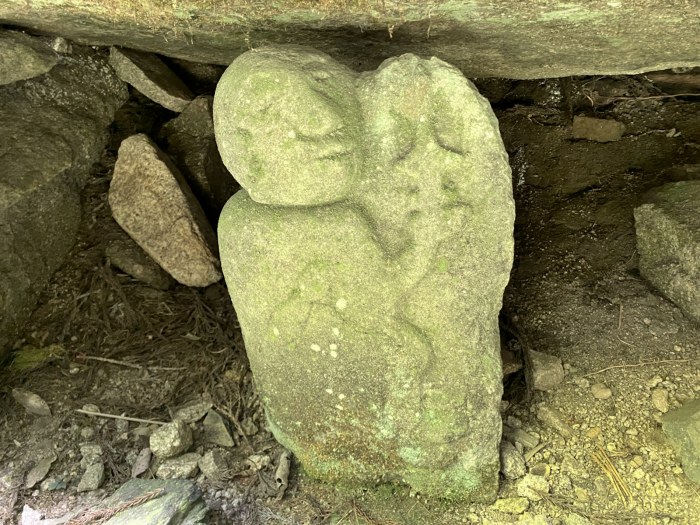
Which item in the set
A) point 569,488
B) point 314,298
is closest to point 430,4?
point 314,298

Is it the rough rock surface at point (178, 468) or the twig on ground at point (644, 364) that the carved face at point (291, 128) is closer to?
the rough rock surface at point (178, 468)

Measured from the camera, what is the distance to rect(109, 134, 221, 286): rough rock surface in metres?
2.44

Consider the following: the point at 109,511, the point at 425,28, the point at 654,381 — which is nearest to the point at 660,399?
the point at 654,381

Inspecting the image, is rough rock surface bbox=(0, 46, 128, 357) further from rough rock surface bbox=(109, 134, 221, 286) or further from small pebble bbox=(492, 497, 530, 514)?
small pebble bbox=(492, 497, 530, 514)

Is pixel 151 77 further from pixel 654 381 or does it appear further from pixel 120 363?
pixel 654 381

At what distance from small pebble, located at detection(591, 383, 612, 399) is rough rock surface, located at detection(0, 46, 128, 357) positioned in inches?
83.3

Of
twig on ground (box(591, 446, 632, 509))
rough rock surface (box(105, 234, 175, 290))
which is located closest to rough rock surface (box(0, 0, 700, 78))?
rough rock surface (box(105, 234, 175, 290))

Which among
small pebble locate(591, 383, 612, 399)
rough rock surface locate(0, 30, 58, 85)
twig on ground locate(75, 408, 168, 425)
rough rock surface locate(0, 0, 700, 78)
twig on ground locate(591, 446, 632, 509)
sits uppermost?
rough rock surface locate(0, 0, 700, 78)

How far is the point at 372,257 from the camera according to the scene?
67.3 inches

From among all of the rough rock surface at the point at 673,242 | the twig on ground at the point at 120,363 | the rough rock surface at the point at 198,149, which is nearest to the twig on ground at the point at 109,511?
the twig on ground at the point at 120,363

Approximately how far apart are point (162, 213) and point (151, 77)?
0.56m

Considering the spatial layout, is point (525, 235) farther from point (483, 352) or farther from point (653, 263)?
point (483, 352)

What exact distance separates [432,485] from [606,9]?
1.45m

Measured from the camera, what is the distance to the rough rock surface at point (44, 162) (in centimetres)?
231
